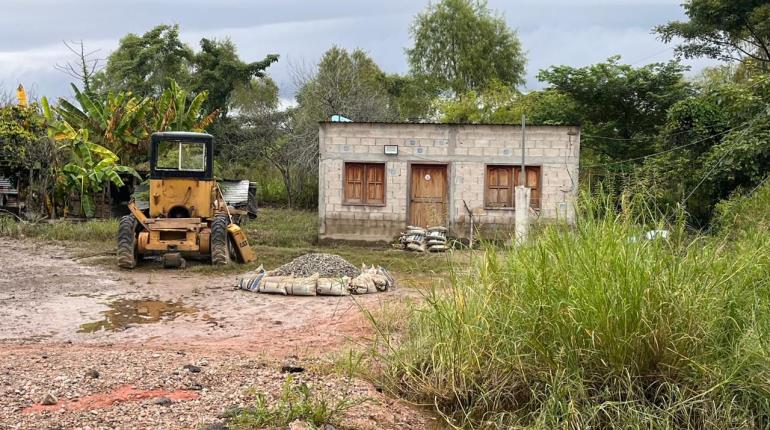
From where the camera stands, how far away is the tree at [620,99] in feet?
74.7

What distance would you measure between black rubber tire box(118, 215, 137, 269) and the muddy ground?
29 centimetres

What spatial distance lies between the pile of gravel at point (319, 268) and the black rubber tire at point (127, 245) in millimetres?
2832

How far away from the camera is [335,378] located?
573cm

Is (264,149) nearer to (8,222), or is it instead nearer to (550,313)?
(8,222)

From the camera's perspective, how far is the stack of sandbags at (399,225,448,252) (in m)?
16.3

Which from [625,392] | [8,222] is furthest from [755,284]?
[8,222]

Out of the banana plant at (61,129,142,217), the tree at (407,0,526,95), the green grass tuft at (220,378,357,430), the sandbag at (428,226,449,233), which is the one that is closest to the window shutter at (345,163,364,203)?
the sandbag at (428,226,449,233)

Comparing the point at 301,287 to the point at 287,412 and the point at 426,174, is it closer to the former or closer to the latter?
the point at 287,412

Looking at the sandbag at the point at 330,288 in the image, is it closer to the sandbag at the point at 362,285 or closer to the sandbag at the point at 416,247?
the sandbag at the point at 362,285

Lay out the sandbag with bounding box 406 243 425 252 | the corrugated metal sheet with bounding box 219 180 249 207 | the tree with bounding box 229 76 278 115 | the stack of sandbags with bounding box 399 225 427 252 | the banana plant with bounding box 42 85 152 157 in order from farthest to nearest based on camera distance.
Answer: the tree with bounding box 229 76 278 115 < the banana plant with bounding box 42 85 152 157 < the corrugated metal sheet with bounding box 219 180 249 207 < the stack of sandbags with bounding box 399 225 427 252 < the sandbag with bounding box 406 243 425 252

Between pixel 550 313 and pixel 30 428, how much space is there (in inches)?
139

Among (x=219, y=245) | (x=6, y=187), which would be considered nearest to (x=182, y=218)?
(x=219, y=245)

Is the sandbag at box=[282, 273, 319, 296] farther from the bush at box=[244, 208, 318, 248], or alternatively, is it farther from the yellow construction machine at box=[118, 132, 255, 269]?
the bush at box=[244, 208, 318, 248]

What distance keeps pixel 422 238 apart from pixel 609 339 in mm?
11689
